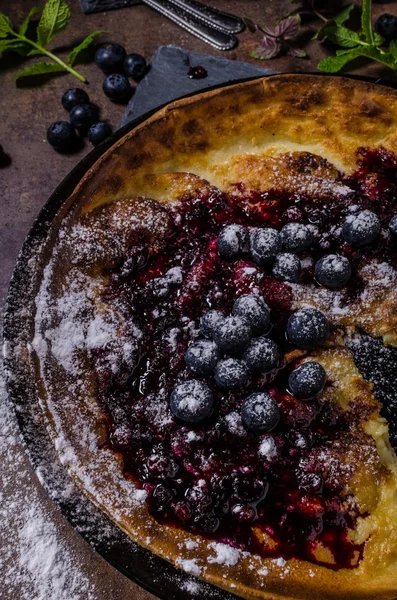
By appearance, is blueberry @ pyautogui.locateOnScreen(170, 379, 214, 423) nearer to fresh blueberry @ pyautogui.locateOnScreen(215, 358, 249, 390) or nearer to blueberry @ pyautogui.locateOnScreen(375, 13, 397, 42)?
fresh blueberry @ pyautogui.locateOnScreen(215, 358, 249, 390)

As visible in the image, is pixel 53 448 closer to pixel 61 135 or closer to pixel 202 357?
pixel 202 357

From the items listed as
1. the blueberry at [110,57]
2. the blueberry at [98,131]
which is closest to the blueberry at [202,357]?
the blueberry at [98,131]

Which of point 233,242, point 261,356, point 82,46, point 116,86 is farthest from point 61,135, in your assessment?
point 261,356

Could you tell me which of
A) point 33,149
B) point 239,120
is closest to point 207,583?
point 239,120

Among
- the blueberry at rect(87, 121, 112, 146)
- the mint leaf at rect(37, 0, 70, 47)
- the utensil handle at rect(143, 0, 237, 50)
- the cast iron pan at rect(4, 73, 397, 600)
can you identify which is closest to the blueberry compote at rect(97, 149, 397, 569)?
the cast iron pan at rect(4, 73, 397, 600)

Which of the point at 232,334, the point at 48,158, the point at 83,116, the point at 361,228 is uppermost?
the point at 361,228
